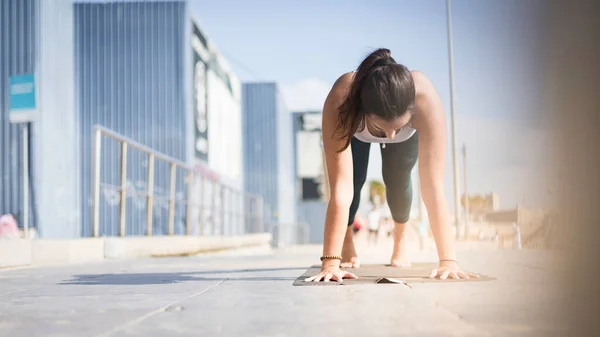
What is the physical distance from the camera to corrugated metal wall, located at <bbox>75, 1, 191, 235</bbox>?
12508 mm

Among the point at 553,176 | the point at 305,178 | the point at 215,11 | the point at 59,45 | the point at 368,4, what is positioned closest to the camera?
the point at 553,176

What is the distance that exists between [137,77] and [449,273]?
11.3 metres

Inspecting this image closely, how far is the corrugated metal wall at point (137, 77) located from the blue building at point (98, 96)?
0.05ft

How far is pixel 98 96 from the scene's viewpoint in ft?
41.3

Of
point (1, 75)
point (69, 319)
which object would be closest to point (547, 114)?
point (69, 319)

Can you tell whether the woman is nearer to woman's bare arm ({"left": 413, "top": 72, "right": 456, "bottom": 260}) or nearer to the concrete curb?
woman's bare arm ({"left": 413, "top": 72, "right": 456, "bottom": 260})

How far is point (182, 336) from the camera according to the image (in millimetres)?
1020

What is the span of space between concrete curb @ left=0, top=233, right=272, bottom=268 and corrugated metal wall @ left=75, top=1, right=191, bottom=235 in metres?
5.04

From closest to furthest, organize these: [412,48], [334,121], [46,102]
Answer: [334,121] → [412,48] → [46,102]

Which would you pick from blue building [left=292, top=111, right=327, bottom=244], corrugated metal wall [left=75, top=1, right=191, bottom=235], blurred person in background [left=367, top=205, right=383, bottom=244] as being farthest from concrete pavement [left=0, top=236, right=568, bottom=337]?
blue building [left=292, top=111, right=327, bottom=244]

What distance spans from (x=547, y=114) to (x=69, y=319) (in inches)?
32.8

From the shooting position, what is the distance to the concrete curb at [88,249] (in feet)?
11.9

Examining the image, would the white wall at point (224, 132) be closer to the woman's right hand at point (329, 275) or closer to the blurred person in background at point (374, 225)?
the blurred person in background at point (374, 225)

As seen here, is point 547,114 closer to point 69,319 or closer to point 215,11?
point 69,319
